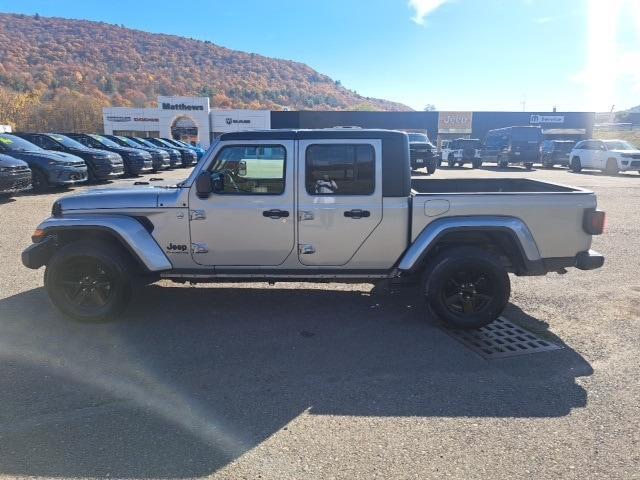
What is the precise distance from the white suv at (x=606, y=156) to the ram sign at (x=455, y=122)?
2052 centimetres

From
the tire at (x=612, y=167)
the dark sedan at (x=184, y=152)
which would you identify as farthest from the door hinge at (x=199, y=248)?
the tire at (x=612, y=167)

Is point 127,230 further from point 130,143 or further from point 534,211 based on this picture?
point 130,143

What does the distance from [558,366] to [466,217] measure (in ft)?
4.96

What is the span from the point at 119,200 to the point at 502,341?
3980mm

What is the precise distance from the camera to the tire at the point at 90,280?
178 inches

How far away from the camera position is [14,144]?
1311cm

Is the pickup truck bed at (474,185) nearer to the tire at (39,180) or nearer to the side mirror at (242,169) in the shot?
the side mirror at (242,169)

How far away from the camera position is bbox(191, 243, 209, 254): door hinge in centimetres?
463

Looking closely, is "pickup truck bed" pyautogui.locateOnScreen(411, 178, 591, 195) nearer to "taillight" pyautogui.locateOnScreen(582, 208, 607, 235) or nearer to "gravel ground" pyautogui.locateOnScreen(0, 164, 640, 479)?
"taillight" pyautogui.locateOnScreen(582, 208, 607, 235)

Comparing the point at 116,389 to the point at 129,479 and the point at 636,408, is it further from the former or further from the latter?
the point at 636,408

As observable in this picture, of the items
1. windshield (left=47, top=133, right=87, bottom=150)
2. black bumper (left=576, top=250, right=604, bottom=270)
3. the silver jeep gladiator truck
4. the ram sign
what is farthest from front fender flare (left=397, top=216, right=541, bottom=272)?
the ram sign

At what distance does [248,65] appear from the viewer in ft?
458

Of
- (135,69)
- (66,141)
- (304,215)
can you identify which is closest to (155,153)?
(66,141)

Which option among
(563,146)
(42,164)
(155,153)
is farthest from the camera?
(563,146)
